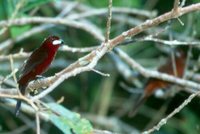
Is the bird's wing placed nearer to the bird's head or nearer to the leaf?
the bird's head

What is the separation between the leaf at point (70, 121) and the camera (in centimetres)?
210

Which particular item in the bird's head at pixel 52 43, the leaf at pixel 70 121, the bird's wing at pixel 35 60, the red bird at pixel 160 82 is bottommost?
the leaf at pixel 70 121

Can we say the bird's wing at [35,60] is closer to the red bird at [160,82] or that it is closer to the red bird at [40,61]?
the red bird at [40,61]

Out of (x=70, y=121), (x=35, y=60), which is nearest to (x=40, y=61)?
(x=35, y=60)

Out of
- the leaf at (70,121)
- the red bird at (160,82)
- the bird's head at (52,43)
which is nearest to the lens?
the leaf at (70,121)

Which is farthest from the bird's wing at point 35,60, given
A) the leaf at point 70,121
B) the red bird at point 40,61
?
the leaf at point 70,121

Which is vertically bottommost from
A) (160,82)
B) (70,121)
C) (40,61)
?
(70,121)

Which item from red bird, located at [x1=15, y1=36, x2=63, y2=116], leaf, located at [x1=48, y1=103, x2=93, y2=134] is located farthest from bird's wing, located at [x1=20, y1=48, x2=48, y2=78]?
leaf, located at [x1=48, y1=103, x2=93, y2=134]

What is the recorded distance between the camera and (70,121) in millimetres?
2156

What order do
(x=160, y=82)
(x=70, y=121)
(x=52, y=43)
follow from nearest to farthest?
(x=70, y=121) → (x=52, y=43) → (x=160, y=82)

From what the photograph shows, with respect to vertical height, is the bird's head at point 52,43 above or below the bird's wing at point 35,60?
above

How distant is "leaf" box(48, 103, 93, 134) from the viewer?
→ 2.10 metres

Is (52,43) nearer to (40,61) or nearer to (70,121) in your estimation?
(40,61)

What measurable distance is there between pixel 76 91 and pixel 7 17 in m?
2.51
